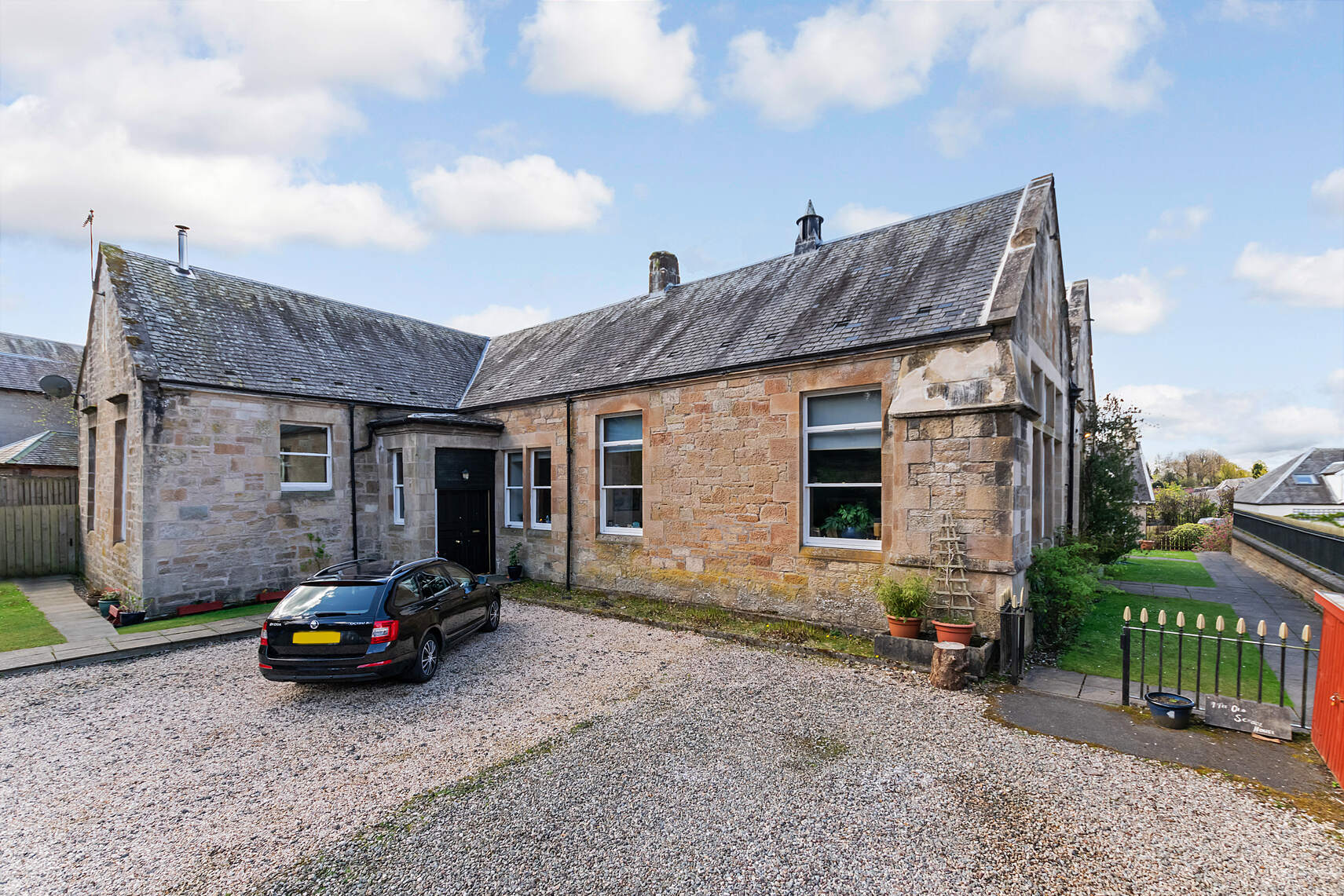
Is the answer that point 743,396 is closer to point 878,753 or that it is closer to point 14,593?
point 878,753

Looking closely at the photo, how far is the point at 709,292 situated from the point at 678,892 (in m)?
12.7

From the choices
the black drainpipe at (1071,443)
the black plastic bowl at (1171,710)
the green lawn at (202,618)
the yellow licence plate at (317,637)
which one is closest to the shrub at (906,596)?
the black plastic bowl at (1171,710)

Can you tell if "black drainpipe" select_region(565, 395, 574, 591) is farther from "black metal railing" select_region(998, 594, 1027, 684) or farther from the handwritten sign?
the handwritten sign

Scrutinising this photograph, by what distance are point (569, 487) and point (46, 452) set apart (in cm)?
1593

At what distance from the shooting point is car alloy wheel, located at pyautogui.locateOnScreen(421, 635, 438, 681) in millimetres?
7371

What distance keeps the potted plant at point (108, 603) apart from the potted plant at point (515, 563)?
713 centimetres

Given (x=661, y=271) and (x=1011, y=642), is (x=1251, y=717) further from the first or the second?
(x=661, y=271)

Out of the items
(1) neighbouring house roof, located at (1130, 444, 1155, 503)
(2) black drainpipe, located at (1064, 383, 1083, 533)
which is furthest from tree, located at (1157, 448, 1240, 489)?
(2) black drainpipe, located at (1064, 383, 1083, 533)

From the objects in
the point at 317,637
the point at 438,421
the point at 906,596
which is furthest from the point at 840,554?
the point at 438,421

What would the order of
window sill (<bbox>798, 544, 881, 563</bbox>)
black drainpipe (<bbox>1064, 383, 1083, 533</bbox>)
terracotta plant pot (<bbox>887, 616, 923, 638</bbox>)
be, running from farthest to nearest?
black drainpipe (<bbox>1064, 383, 1083, 533</bbox>) → window sill (<bbox>798, 544, 881, 563</bbox>) → terracotta plant pot (<bbox>887, 616, 923, 638</bbox>)

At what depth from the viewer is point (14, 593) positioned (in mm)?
12984

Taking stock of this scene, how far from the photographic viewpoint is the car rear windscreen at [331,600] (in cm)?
684

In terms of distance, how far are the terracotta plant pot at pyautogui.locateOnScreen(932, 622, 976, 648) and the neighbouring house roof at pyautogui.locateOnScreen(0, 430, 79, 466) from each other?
879 inches

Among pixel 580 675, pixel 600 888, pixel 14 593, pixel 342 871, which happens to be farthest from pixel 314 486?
pixel 600 888
